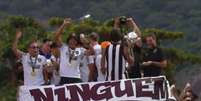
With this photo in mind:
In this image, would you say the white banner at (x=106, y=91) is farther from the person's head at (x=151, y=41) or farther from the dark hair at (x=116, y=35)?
the person's head at (x=151, y=41)

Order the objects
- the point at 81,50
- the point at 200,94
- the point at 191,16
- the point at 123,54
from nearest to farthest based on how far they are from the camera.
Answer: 1. the point at 200,94
2. the point at 123,54
3. the point at 81,50
4. the point at 191,16

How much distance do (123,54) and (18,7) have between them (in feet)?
252

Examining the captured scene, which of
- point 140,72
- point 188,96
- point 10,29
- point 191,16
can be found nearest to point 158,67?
point 140,72

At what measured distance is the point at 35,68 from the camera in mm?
11953

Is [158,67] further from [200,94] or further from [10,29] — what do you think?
[10,29]

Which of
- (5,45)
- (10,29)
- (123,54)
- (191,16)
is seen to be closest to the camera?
(123,54)

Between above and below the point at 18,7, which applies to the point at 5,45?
below

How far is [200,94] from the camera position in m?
5.17

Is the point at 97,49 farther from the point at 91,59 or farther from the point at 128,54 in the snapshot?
the point at 128,54

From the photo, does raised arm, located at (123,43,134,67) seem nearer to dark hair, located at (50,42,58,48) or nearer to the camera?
the camera

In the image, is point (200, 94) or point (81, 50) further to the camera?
point (81, 50)

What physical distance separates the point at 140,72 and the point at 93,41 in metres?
1.11

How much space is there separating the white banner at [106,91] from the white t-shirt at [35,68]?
0.81 m

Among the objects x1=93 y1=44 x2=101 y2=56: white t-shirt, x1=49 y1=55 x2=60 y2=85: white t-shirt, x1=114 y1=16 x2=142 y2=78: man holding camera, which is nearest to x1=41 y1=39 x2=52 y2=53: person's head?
x1=49 y1=55 x2=60 y2=85: white t-shirt
